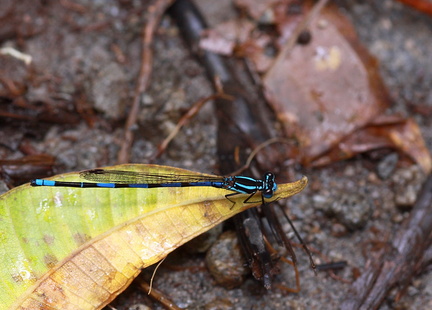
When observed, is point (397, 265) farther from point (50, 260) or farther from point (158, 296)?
point (50, 260)

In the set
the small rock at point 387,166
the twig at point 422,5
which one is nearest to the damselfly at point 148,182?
the small rock at point 387,166

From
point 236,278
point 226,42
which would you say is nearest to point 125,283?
point 236,278

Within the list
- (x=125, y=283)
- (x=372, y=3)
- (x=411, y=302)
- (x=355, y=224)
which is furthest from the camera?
(x=372, y=3)

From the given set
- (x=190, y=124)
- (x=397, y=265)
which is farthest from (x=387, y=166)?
(x=190, y=124)

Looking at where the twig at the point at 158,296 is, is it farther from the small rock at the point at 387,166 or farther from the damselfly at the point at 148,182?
the small rock at the point at 387,166

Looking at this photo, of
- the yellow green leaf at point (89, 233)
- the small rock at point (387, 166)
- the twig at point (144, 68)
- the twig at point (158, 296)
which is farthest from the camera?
the small rock at point (387, 166)

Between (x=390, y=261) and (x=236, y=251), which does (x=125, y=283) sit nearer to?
(x=236, y=251)
